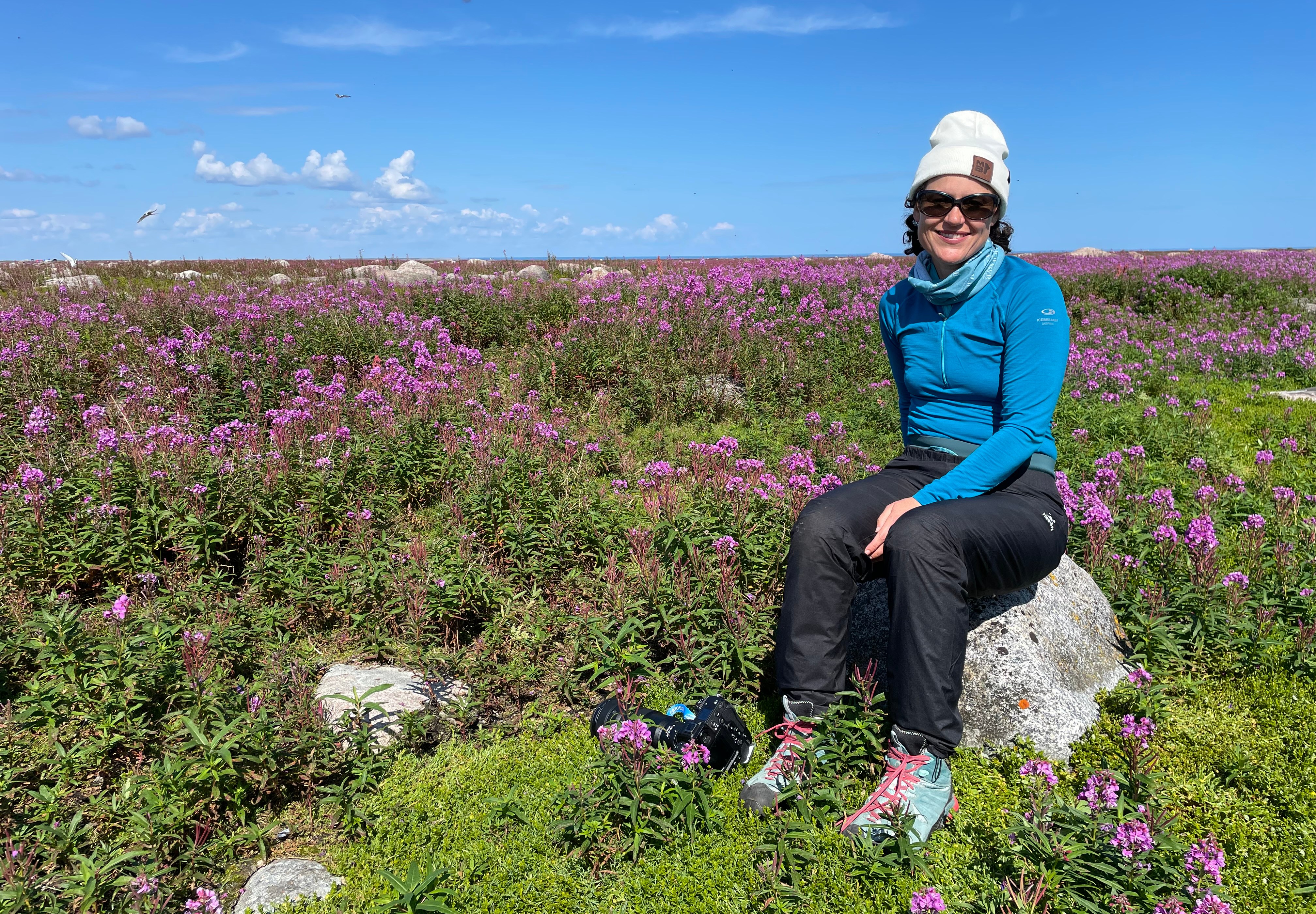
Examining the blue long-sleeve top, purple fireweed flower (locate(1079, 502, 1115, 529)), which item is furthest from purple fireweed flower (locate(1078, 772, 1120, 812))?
purple fireweed flower (locate(1079, 502, 1115, 529))

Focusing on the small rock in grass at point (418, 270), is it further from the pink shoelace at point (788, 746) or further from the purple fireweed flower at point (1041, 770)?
the purple fireweed flower at point (1041, 770)

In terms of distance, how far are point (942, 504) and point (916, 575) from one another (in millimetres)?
408

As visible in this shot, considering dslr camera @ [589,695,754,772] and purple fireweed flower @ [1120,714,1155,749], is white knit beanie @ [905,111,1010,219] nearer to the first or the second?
purple fireweed flower @ [1120,714,1155,749]

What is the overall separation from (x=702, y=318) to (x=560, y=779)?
8391 millimetres

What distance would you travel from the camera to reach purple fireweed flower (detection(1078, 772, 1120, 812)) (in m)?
2.69

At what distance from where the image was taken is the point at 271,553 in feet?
16.0

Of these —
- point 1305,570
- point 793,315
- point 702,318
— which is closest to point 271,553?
point 1305,570

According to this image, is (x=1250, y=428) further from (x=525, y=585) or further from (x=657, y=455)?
(x=525, y=585)

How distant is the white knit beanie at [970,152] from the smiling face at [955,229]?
→ 3cm

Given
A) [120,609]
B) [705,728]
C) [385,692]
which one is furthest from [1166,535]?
[120,609]

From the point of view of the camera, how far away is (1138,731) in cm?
299

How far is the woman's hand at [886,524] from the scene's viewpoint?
3.31 meters

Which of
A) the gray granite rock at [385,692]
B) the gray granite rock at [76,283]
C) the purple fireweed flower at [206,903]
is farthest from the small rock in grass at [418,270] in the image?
the purple fireweed flower at [206,903]

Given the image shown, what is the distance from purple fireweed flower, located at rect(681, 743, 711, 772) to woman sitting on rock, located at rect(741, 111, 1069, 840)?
0.30 m
